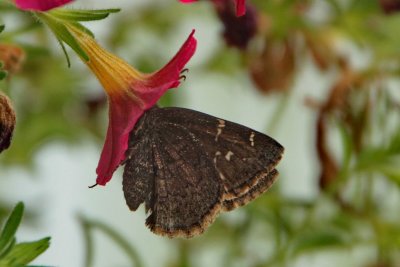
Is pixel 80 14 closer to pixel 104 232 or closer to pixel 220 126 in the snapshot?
pixel 220 126

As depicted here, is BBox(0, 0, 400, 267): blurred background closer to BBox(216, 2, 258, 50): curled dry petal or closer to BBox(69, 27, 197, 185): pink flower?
BBox(216, 2, 258, 50): curled dry petal

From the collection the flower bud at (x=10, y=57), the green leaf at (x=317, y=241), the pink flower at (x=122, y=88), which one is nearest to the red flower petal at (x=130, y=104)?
the pink flower at (x=122, y=88)

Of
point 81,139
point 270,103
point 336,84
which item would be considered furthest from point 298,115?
point 336,84

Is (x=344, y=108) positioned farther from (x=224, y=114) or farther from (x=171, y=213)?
(x=224, y=114)

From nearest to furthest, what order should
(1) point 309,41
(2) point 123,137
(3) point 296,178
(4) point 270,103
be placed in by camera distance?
(2) point 123,137 < (1) point 309,41 < (4) point 270,103 < (3) point 296,178

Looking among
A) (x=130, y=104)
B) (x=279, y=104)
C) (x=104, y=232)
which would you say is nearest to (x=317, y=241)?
(x=104, y=232)

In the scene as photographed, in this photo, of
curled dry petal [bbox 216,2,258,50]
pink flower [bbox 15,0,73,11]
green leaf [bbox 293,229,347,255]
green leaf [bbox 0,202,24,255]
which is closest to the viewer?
pink flower [bbox 15,0,73,11]

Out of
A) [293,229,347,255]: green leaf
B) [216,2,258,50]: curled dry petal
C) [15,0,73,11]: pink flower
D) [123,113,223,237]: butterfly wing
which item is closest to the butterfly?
[123,113,223,237]: butterfly wing

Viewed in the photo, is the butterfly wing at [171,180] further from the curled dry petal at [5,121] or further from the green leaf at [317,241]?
the green leaf at [317,241]
